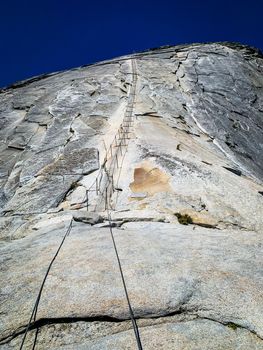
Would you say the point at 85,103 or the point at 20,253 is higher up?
the point at 85,103

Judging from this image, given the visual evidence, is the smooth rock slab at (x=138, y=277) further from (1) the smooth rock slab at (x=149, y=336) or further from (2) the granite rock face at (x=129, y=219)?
(1) the smooth rock slab at (x=149, y=336)

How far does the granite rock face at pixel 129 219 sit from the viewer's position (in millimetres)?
4871

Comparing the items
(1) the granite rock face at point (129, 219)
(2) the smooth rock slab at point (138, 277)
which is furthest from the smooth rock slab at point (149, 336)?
(2) the smooth rock slab at point (138, 277)

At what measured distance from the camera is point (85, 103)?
72.4 feet

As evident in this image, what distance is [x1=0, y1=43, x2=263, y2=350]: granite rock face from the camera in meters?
4.87

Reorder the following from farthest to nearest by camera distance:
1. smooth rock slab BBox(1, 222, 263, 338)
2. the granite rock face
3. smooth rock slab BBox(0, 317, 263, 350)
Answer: smooth rock slab BBox(1, 222, 263, 338)
the granite rock face
smooth rock slab BBox(0, 317, 263, 350)

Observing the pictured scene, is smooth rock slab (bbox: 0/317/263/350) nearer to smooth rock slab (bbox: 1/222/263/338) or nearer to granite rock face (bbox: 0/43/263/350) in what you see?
Answer: granite rock face (bbox: 0/43/263/350)

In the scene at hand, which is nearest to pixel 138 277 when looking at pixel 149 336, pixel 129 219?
pixel 149 336

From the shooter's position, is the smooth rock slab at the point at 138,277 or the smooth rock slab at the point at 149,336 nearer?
the smooth rock slab at the point at 149,336

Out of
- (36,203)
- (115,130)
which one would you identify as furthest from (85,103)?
(36,203)

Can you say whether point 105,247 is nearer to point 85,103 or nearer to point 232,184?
point 232,184

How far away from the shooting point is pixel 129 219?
30.6 ft

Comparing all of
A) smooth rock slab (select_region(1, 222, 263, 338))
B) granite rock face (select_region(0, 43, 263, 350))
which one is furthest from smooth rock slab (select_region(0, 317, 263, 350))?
smooth rock slab (select_region(1, 222, 263, 338))

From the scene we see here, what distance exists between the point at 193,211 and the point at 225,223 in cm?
98
